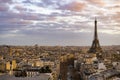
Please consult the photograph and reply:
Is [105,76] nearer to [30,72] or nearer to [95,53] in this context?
[30,72]

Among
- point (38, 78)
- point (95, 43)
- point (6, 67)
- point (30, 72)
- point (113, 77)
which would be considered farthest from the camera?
point (95, 43)

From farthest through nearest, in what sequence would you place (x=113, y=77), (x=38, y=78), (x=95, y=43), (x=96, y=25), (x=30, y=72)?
(x=96, y=25), (x=95, y=43), (x=30, y=72), (x=38, y=78), (x=113, y=77)

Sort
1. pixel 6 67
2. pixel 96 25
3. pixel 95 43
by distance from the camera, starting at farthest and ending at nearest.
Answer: pixel 96 25, pixel 95 43, pixel 6 67

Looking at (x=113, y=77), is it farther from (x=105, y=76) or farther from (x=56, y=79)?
(x=56, y=79)

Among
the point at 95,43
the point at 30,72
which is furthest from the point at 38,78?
the point at 95,43

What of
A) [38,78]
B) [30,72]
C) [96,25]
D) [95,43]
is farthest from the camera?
[96,25]

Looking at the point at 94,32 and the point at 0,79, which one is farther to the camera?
the point at 94,32

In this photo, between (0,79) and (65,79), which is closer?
(0,79)

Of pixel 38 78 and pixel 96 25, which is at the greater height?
pixel 96 25

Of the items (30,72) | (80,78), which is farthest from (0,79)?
(80,78)
